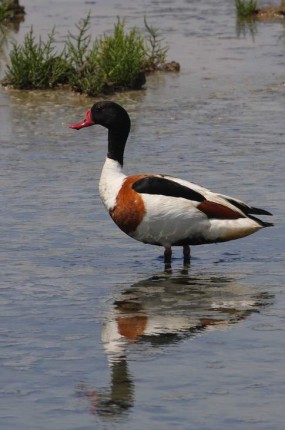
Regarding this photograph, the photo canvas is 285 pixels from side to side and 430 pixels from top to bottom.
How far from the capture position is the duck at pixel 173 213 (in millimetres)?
10789

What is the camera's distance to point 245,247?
37.7ft

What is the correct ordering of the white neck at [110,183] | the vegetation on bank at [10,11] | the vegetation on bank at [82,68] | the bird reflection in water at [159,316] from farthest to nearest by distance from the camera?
the vegetation on bank at [10,11], the vegetation on bank at [82,68], the white neck at [110,183], the bird reflection in water at [159,316]

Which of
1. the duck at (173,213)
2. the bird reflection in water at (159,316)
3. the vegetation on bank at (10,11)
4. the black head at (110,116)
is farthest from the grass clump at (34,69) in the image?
the bird reflection in water at (159,316)

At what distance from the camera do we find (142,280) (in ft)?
34.4

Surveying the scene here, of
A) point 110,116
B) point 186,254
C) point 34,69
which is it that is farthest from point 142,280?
point 34,69

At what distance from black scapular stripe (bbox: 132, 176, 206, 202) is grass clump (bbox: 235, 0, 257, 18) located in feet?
51.3

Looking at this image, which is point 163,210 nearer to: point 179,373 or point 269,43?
point 179,373

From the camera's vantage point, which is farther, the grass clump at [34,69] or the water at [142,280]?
the grass clump at [34,69]

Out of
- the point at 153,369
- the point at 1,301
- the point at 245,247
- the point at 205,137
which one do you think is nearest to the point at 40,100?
the point at 205,137

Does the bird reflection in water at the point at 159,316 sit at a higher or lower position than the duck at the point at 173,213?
lower

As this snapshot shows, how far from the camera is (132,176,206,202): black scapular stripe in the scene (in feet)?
35.6

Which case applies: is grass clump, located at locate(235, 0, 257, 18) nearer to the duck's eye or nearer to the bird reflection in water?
the duck's eye

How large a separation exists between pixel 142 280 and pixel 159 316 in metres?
1.18

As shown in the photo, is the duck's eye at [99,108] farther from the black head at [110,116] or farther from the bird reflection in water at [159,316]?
the bird reflection in water at [159,316]
